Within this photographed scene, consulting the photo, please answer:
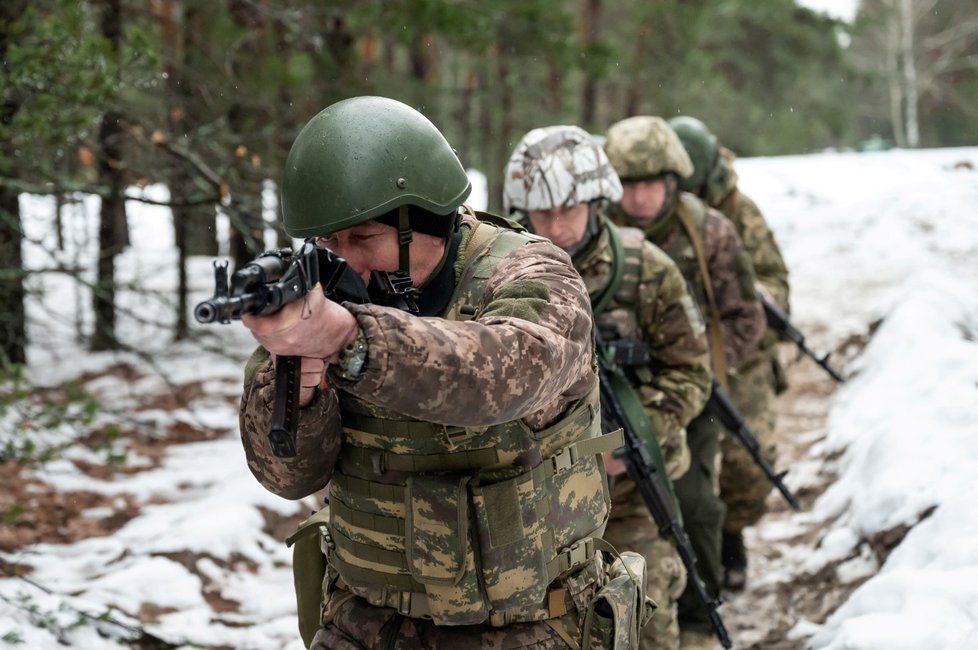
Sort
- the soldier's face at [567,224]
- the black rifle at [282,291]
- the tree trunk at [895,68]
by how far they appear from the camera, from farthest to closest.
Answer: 1. the tree trunk at [895,68]
2. the soldier's face at [567,224]
3. the black rifle at [282,291]

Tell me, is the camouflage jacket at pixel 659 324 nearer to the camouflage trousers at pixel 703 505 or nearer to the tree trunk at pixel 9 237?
the camouflage trousers at pixel 703 505

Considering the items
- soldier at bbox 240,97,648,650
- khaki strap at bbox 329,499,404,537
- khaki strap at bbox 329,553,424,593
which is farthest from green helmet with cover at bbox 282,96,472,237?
khaki strap at bbox 329,553,424,593

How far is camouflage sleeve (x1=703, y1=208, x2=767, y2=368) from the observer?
590 cm

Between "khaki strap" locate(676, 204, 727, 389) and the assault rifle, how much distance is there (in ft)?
12.6

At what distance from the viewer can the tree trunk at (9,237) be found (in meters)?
5.12

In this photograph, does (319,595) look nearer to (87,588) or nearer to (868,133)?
(87,588)

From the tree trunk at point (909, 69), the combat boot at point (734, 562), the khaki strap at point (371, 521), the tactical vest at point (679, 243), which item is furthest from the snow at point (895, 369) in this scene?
the tree trunk at point (909, 69)

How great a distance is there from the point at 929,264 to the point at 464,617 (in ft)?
36.2

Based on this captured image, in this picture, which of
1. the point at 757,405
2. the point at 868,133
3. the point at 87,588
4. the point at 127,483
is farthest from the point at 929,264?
the point at 868,133

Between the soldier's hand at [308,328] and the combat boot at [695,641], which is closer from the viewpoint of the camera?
the soldier's hand at [308,328]

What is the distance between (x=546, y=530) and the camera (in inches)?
107

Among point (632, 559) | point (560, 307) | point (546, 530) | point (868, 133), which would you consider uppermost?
point (560, 307)

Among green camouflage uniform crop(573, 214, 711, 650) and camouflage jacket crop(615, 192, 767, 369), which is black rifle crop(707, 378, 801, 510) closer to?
camouflage jacket crop(615, 192, 767, 369)

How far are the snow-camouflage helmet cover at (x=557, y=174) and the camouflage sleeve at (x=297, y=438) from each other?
1.92m
